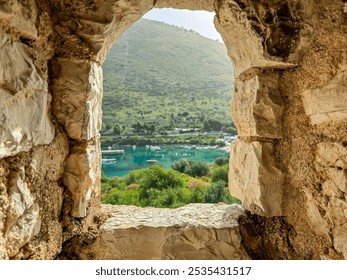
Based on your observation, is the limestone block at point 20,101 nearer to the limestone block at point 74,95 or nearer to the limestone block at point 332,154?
the limestone block at point 74,95

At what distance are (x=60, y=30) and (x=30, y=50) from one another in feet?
1.37

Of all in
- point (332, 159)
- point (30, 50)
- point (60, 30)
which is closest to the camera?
point (30, 50)

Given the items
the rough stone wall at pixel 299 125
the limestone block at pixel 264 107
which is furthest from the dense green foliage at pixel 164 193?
the limestone block at pixel 264 107

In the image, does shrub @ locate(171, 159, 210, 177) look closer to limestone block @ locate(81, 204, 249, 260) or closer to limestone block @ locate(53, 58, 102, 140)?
limestone block @ locate(81, 204, 249, 260)

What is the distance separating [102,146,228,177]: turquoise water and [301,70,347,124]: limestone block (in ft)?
19.5

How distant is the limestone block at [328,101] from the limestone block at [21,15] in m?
1.77

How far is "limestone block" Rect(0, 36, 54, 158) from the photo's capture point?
54.6 inches

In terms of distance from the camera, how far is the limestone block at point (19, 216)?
148 cm

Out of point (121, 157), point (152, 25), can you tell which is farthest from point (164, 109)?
point (152, 25)

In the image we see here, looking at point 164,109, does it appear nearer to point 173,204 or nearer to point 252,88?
point 173,204

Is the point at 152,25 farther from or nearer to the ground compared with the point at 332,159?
farther from the ground

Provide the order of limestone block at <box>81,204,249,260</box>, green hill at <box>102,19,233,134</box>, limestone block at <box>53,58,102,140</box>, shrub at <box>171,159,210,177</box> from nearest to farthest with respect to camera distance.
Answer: limestone block at <box>53,58,102,140</box>, limestone block at <box>81,204,249,260</box>, shrub at <box>171,159,210,177</box>, green hill at <box>102,19,233,134</box>

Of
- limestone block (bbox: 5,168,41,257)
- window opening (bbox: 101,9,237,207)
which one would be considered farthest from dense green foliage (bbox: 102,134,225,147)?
limestone block (bbox: 5,168,41,257)

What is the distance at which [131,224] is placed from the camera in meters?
2.35
